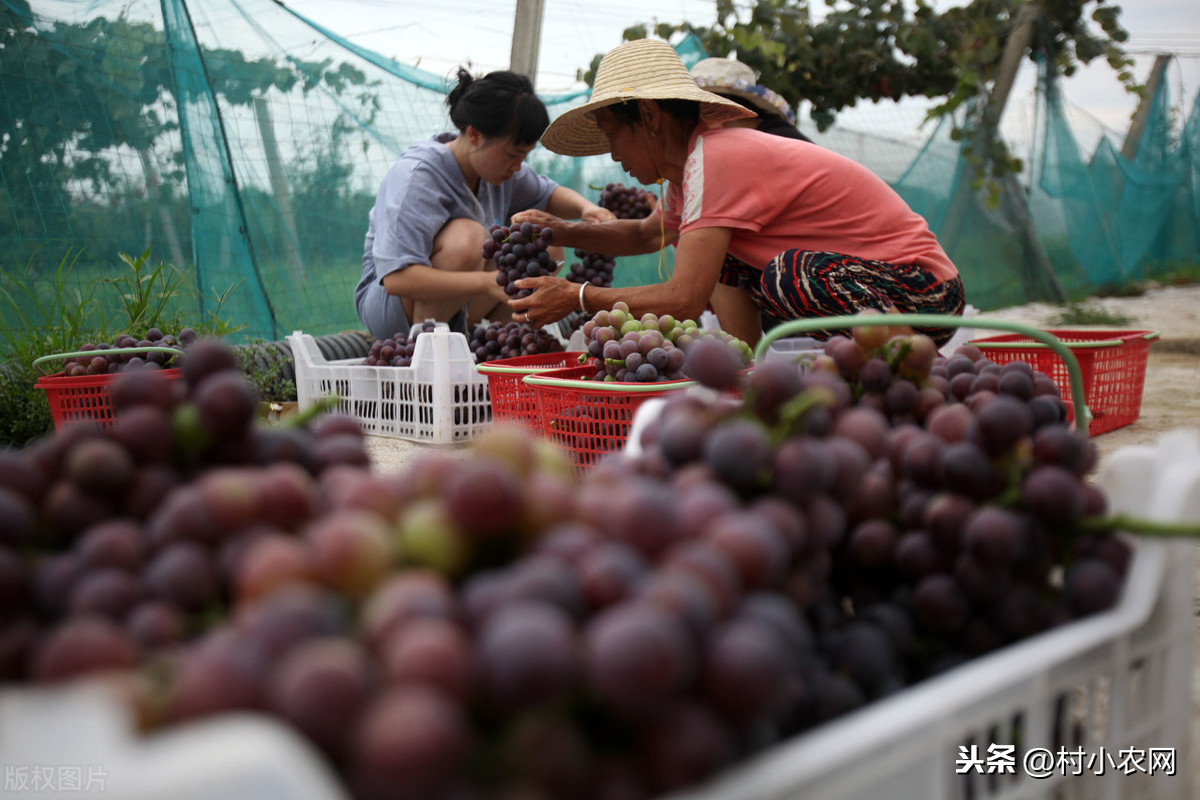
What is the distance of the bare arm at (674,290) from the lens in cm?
229

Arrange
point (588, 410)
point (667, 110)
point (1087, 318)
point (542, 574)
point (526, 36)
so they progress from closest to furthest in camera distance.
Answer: point (542, 574) → point (588, 410) → point (667, 110) → point (526, 36) → point (1087, 318)

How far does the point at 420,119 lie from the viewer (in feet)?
15.8

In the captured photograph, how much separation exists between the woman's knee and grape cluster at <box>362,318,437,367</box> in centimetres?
32

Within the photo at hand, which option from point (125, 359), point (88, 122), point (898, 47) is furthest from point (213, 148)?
point (898, 47)

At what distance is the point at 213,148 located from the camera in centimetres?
407

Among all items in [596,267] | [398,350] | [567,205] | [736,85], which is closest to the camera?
[398,350]

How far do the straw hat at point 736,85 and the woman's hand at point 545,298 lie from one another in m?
1.24

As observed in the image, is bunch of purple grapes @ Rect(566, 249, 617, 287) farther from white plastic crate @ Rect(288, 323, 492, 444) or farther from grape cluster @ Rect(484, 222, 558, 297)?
white plastic crate @ Rect(288, 323, 492, 444)

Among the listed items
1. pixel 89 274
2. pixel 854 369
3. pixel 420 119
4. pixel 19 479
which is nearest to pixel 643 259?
pixel 420 119

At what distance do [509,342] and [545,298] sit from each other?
1.15 feet

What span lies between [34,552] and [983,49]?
7389 mm

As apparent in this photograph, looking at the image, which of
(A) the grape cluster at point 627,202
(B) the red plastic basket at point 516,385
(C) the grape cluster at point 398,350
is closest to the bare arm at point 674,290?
(B) the red plastic basket at point 516,385

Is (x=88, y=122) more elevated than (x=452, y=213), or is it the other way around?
(x=88, y=122)

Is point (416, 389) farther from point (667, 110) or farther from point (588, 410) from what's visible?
point (667, 110)
